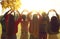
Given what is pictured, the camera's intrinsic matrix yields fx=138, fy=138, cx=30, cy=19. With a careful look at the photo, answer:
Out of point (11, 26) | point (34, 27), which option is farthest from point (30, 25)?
point (11, 26)

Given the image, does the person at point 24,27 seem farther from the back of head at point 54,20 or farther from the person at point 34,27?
the back of head at point 54,20

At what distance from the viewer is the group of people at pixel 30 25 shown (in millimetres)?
1317

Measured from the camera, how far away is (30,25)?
133 centimetres

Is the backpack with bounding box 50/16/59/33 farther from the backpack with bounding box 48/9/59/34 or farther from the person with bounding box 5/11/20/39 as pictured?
the person with bounding box 5/11/20/39

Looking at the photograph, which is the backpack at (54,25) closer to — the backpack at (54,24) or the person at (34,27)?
the backpack at (54,24)

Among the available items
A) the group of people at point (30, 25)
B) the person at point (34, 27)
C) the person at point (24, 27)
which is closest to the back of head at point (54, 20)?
the group of people at point (30, 25)

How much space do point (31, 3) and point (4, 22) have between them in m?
0.32

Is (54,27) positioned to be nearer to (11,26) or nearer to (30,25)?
(30,25)

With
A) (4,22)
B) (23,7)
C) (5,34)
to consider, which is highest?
(23,7)

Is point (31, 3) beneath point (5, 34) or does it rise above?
above

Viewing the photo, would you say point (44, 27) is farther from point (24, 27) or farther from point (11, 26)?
point (11, 26)

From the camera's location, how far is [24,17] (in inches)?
52.5

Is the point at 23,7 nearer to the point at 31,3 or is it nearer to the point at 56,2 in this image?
the point at 31,3

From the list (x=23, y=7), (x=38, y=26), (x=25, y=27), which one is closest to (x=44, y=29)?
(x=38, y=26)
